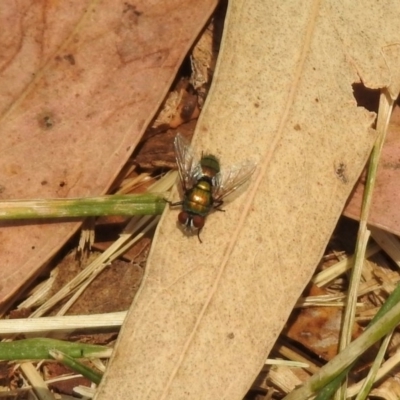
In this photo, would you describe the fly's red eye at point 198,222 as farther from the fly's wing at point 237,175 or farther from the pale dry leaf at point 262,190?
the fly's wing at point 237,175

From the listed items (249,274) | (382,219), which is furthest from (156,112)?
(382,219)

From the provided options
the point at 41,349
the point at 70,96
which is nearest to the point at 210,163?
the point at 70,96

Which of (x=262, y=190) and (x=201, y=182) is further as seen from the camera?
(x=201, y=182)

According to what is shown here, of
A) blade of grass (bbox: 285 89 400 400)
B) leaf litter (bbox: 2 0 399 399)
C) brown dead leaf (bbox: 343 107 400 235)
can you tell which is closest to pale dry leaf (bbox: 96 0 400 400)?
blade of grass (bbox: 285 89 400 400)

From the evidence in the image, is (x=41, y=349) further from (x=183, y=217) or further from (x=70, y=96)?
(x=70, y=96)

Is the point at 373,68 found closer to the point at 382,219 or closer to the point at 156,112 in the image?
the point at 382,219

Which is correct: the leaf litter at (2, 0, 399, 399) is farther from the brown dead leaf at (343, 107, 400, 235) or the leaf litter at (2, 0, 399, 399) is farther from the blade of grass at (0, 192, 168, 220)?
the blade of grass at (0, 192, 168, 220)
